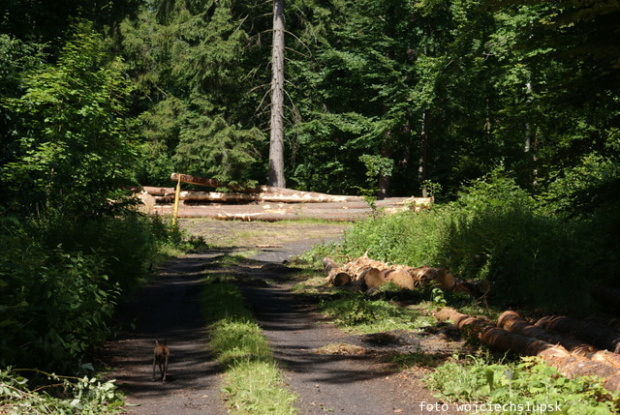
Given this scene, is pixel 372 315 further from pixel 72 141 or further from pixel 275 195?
pixel 275 195

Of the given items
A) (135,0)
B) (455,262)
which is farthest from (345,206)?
(455,262)

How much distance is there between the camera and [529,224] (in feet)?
40.8

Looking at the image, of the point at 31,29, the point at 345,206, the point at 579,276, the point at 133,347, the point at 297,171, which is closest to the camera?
the point at 133,347

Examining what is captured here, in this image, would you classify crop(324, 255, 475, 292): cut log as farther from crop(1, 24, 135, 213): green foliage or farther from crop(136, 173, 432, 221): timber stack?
crop(136, 173, 432, 221): timber stack

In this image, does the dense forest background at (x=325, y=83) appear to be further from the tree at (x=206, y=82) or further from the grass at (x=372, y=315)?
the grass at (x=372, y=315)

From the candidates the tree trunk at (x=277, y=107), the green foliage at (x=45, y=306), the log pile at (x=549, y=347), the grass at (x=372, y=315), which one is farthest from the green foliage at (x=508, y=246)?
the tree trunk at (x=277, y=107)

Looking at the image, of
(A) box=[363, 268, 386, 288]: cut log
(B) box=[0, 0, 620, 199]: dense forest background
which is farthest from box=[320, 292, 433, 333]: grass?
(B) box=[0, 0, 620, 199]: dense forest background

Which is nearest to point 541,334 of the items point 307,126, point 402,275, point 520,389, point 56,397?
point 520,389

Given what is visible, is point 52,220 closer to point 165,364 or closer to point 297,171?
point 165,364

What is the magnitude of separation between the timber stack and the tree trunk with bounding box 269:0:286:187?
1.20 meters

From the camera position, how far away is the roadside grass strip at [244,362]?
598 centimetres

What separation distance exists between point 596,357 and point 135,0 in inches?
941

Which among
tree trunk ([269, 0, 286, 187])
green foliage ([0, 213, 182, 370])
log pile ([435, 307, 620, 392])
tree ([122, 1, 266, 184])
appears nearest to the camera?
log pile ([435, 307, 620, 392])

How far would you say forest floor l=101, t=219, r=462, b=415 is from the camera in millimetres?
6332
